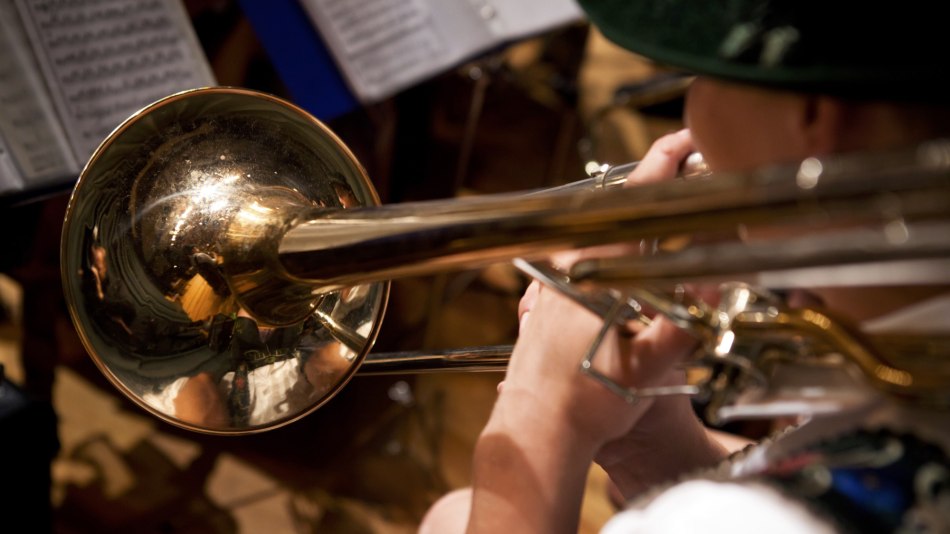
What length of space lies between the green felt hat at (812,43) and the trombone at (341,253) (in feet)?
0.15

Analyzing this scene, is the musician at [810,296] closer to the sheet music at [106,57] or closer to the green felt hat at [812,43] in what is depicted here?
the green felt hat at [812,43]

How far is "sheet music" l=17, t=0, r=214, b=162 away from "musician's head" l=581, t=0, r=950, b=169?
89 cm

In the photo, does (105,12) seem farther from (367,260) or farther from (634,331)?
(634,331)

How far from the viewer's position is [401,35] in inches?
58.2

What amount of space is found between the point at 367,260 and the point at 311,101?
82 cm

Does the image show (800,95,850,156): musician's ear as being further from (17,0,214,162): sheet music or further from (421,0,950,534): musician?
(17,0,214,162): sheet music

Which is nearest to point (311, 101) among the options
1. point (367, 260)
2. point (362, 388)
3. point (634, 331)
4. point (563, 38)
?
point (362, 388)

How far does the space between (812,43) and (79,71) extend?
107 centimetres

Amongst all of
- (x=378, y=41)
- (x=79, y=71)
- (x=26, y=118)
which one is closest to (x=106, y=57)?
(x=79, y=71)

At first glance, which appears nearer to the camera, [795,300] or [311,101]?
[795,300]

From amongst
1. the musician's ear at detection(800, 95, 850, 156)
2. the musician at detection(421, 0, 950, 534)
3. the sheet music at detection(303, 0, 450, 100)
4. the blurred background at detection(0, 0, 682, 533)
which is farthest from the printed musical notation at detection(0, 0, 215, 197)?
the musician's ear at detection(800, 95, 850, 156)

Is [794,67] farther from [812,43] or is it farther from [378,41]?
[378,41]

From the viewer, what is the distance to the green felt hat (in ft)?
1.43

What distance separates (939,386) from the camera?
0.48 metres
